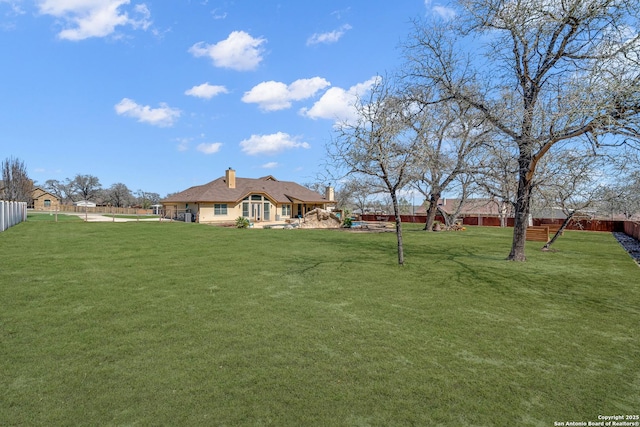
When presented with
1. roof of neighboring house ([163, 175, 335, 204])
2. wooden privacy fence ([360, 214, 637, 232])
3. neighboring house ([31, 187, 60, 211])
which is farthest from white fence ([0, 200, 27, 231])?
neighboring house ([31, 187, 60, 211])

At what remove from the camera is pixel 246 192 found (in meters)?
33.5

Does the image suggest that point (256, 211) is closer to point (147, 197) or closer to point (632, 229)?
point (632, 229)

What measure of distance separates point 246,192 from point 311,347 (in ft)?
99.7

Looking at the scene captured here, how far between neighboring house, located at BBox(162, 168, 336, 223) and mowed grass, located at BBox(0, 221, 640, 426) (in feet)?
77.1

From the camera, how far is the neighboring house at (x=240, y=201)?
31.8 meters

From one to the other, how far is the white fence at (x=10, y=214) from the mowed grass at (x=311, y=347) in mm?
12470

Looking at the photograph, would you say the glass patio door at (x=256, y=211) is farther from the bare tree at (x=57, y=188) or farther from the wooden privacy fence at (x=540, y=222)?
the bare tree at (x=57, y=188)

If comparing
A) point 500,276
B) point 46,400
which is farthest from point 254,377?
point 500,276

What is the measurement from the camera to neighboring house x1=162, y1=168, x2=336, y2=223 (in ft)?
104

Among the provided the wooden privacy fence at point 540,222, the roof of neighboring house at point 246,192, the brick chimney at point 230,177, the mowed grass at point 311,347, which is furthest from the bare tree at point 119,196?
the mowed grass at point 311,347

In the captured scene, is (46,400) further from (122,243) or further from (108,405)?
(122,243)

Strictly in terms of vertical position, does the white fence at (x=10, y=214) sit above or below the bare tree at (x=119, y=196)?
below

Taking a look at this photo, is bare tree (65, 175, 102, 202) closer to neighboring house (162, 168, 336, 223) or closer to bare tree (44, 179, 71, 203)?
bare tree (44, 179, 71, 203)

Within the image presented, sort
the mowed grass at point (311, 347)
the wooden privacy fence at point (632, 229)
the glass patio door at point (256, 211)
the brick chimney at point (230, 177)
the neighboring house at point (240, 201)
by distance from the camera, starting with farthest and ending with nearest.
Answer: the brick chimney at point (230, 177)
the glass patio door at point (256, 211)
the neighboring house at point (240, 201)
the wooden privacy fence at point (632, 229)
the mowed grass at point (311, 347)
